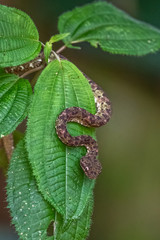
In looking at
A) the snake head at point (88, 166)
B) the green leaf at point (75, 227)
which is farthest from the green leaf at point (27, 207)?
the snake head at point (88, 166)

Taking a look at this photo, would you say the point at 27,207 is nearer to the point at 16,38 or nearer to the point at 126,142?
the point at 16,38

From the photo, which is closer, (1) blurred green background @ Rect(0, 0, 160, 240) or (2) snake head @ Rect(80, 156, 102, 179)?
(2) snake head @ Rect(80, 156, 102, 179)

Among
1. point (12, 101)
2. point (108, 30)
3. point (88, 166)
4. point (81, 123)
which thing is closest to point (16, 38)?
point (12, 101)

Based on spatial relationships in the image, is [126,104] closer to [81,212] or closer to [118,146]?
[118,146]

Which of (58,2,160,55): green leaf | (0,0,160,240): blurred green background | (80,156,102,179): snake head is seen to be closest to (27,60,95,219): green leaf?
(80,156,102,179): snake head

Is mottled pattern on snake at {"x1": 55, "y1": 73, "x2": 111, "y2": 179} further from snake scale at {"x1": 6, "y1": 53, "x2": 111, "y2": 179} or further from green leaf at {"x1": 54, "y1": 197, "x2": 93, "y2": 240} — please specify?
green leaf at {"x1": 54, "y1": 197, "x2": 93, "y2": 240}

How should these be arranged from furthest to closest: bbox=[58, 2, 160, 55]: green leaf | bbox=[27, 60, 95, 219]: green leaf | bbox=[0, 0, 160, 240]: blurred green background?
bbox=[0, 0, 160, 240]: blurred green background
bbox=[58, 2, 160, 55]: green leaf
bbox=[27, 60, 95, 219]: green leaf
